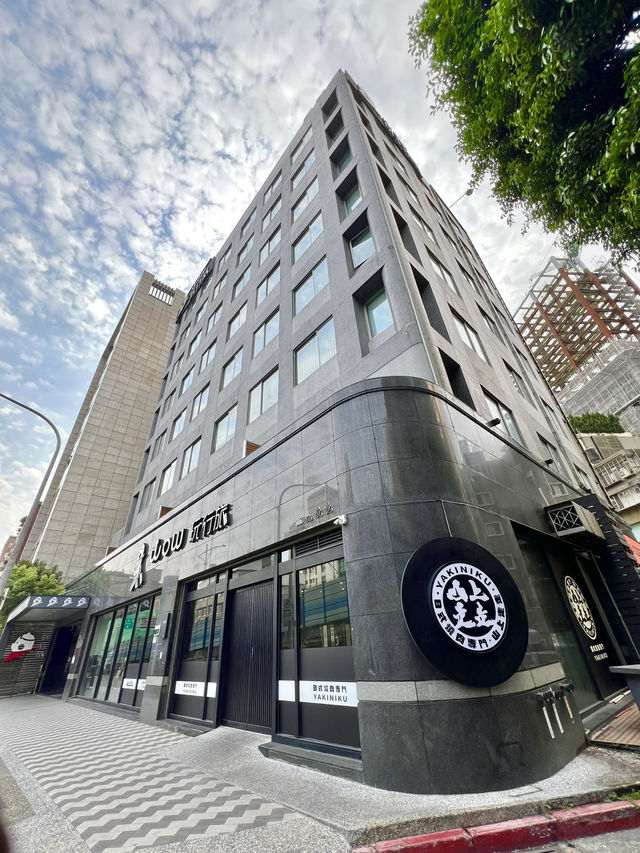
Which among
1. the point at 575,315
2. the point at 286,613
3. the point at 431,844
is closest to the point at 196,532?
the point at 286,613

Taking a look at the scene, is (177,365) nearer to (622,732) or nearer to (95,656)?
(95,656)

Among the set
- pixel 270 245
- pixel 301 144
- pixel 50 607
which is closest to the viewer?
pixel 270 245

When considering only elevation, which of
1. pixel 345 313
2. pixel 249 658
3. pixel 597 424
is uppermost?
pixel 597 424

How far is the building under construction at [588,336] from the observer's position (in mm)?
43031

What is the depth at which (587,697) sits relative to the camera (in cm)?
884

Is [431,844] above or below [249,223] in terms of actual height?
below

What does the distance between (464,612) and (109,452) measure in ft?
146

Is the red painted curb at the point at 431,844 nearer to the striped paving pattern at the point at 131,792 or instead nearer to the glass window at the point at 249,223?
the striped paving pattern at the point at 131,792

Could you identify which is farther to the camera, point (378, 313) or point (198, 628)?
point (198, 628)

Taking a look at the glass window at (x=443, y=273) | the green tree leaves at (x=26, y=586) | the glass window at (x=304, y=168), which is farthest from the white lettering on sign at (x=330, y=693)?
the green tree leaves at (x=26, y=586)

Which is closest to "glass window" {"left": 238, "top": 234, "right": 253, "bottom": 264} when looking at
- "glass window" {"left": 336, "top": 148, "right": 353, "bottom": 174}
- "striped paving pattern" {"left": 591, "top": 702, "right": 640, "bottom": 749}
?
"glass window" {"left": 336, "top": 148, "right": 353, "bottom": 174}

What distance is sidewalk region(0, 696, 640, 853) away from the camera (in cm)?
398

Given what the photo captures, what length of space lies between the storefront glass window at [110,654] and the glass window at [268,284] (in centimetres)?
1653

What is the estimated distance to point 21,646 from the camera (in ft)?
77.9
